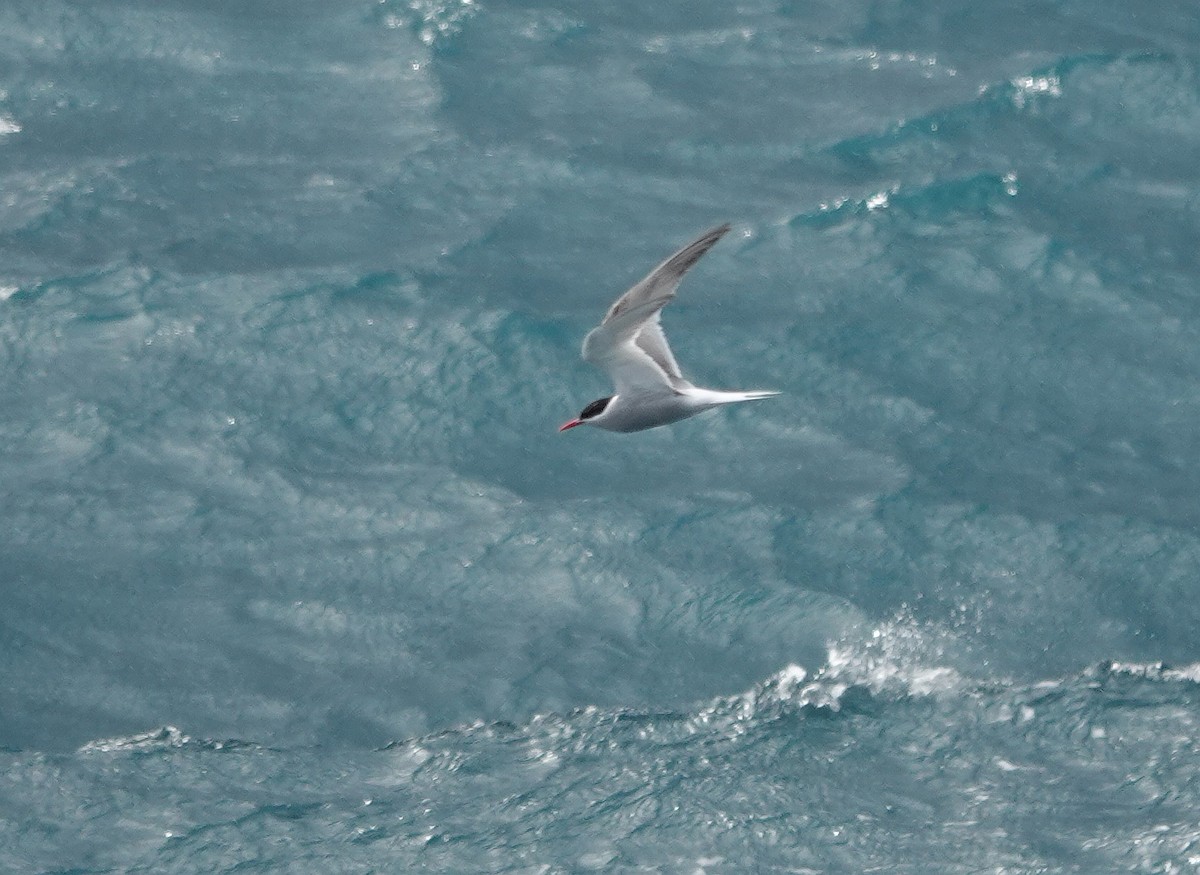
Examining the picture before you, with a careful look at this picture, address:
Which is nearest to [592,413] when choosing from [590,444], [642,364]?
[642,364]

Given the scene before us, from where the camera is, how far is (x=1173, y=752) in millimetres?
13969

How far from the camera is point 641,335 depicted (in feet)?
40.2

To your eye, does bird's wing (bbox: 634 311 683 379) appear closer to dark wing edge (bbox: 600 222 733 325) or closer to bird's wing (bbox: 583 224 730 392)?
bird's wing (bbox: 583 224 730 392)

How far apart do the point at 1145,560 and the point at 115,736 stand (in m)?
8.77

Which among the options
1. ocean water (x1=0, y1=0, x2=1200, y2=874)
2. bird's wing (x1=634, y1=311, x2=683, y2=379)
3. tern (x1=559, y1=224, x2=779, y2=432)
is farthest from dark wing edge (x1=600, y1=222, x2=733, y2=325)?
ocean water (x1=0, y1=0, x2=1200, y2=874)

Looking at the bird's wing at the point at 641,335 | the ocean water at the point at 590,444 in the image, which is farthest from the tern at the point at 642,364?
the ocean water at the point at 590,444

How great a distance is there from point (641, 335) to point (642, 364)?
0.66 ft

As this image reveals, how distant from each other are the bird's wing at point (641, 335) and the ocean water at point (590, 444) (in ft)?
11.0

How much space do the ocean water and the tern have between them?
9.70 ft

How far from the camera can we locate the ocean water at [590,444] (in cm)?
1397

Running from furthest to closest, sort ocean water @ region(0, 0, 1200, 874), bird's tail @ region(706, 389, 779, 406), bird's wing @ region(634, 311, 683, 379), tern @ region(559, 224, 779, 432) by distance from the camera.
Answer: ocean water @ region(0, 0, 1200, 874) < bird's wing @ region(634, 311, 683, 379) < tern @ region(559, 224, 779, 432) < bird's tail @ region(706, 389, 779, 406)

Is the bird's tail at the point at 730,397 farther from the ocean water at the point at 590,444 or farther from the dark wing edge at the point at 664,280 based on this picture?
the ocean water at the point at 590,444

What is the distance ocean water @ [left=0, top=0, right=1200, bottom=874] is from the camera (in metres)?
14.0

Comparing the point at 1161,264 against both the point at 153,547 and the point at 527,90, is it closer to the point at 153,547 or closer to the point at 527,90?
the point at 527,90
